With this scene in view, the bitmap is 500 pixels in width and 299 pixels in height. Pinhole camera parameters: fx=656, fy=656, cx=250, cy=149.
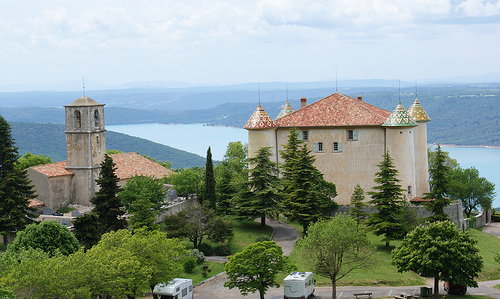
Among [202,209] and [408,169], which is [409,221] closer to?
[408,169]

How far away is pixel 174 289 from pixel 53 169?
2336 centimetres

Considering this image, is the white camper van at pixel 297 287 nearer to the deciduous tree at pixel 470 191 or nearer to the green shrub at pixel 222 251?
the green shrub at pixel 222 251

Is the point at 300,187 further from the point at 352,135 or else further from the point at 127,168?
the point at 127,168

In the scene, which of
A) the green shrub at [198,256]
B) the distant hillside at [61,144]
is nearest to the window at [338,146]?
the green shrub at [198,256]

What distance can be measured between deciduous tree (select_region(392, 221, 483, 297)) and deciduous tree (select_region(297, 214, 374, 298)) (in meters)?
2.41

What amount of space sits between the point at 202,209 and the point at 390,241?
13762 millimetres

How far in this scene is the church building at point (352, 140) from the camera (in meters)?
52.2

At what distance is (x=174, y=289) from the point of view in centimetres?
3269

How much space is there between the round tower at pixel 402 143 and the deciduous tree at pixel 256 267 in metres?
21.2

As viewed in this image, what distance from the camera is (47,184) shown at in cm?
5012

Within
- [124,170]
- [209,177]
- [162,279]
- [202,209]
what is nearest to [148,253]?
[162,279]

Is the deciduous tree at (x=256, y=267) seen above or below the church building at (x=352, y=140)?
below

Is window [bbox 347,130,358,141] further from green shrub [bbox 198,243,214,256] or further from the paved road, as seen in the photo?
the paved road

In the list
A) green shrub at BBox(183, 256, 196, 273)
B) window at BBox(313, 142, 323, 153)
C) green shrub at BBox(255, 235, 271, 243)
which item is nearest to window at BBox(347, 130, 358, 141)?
window at BBox(313, 142, 323, 153)
